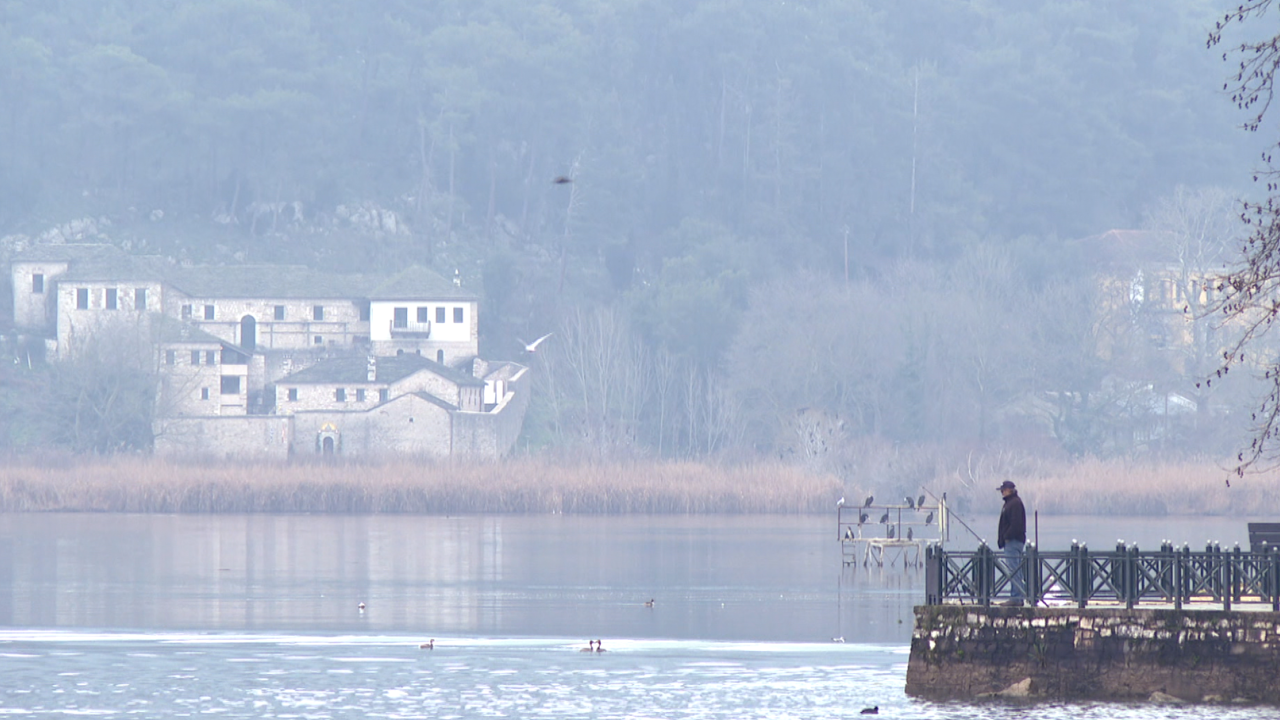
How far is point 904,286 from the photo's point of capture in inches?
4267

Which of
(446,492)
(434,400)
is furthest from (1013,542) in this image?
(434,400)

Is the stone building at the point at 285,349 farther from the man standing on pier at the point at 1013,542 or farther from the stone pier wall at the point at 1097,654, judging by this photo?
the stone pier wall at the point at 1097,654

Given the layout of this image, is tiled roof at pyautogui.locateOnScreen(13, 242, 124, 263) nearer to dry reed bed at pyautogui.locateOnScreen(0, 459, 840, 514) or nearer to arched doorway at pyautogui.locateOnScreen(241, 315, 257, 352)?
arched doorway at pyautogui.locateOnScreen(241, 315, 257, 352)

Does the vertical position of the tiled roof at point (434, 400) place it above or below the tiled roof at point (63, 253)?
below

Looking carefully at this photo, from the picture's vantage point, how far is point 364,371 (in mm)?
101625

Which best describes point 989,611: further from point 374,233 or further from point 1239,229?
point 374,233

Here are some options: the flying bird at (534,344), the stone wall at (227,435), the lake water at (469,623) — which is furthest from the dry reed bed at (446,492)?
the flying bird at (534,344)

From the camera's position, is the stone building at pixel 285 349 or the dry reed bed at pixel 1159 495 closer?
the dry reed bed at pixel 1159 495

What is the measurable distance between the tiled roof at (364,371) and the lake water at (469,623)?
3657 centimetres

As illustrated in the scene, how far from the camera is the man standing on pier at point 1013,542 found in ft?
75.6

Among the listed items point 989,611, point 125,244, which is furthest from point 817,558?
point 125,244

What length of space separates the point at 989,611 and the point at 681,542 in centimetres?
3587

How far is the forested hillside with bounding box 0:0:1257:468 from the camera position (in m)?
118

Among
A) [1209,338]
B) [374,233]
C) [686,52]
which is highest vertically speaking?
[686,52]
